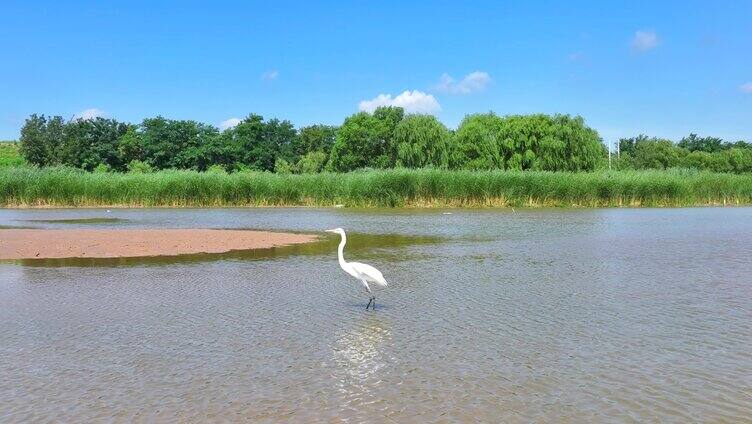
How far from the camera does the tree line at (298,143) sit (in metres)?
57.6

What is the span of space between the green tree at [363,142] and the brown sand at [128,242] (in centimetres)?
5389

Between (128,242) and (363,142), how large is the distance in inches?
2292

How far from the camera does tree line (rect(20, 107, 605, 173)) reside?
57.6m

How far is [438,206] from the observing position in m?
37.8

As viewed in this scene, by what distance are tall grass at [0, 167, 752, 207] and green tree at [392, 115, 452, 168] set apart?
65.2 feet

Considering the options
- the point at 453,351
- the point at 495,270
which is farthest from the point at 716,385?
the point at 495,270

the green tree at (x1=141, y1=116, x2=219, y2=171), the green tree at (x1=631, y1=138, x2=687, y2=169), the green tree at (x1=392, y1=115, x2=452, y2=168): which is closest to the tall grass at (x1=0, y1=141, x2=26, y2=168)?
the green tree at (x1=141, y1=116, x2=219, y2=171)

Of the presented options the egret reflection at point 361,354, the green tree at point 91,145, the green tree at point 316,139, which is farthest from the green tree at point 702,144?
the egret reflection at point 361,354

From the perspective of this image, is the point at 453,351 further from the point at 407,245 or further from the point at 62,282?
the point at 407,245

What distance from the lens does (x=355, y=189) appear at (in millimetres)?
39000

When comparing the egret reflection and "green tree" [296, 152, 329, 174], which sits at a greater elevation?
"green tree" [296, 152, 329, 174]

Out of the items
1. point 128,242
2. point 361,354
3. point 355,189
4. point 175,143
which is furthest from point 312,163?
point 361,354

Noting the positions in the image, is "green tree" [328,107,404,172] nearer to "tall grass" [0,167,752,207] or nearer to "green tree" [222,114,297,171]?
"green tree" [222,114,297,171]

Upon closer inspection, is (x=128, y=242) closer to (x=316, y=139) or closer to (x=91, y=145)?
(x=91, y=145)
